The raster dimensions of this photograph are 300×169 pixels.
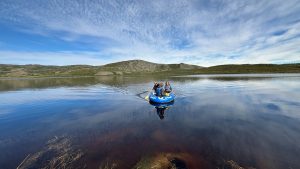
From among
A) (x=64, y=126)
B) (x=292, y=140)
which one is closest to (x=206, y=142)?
(x=292, y=140)

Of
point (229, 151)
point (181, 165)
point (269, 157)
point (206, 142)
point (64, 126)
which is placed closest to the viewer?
point (181, 165)

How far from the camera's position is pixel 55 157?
9.51m

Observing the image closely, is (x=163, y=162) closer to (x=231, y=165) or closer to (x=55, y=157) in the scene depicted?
(x=231, y=165)

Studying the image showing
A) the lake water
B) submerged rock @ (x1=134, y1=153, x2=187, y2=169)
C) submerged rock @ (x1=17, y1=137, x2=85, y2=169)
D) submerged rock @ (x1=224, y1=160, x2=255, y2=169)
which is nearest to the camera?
submerged rock @ (x1=224, y1=160, x2=255, y2=169)

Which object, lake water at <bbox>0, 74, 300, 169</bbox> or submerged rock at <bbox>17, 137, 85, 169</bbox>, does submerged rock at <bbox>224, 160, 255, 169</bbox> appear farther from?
submerged rock at <bbox>17, 137, 85, 169</bbox>

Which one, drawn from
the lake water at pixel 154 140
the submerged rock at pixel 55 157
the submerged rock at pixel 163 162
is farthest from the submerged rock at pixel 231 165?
the submerged rock at pixel 55 157

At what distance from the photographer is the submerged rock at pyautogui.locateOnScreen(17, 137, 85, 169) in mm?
8750

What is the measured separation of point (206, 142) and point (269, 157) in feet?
11.9

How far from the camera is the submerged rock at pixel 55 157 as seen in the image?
8.75 m

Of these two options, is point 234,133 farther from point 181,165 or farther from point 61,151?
point 61,151

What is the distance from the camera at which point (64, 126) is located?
50.5ft

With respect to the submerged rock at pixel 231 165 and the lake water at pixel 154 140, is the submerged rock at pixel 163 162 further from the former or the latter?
the submerged rock at pixel 231 165

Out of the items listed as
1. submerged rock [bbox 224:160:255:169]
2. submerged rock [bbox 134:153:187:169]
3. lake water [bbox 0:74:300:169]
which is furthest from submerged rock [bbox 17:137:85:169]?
submerged rock [bbox 224:160:255:169]

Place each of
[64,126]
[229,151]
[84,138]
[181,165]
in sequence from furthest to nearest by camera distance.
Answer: [64,126]
[84,138]
[229,151]
[181,165]
